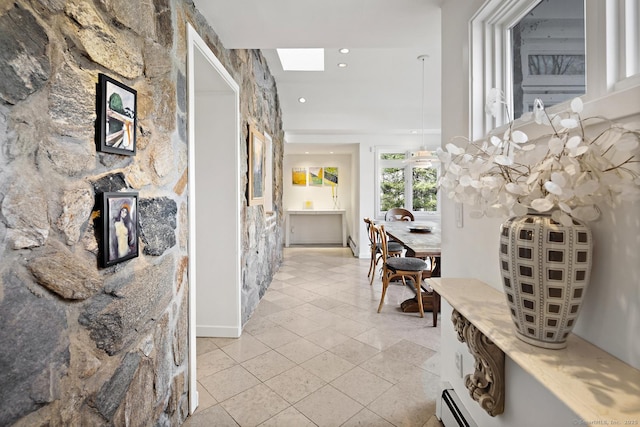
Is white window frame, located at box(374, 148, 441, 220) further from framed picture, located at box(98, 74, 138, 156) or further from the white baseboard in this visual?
framed picture, located at box(98, 74, 138, 156)

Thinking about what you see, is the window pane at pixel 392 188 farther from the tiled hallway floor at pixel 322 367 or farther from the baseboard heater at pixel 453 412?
the baseboard heater at pixel 453 412

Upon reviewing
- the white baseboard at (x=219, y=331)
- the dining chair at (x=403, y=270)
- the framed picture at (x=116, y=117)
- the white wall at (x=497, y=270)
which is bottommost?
the white baseboard at (x=219, y=331)

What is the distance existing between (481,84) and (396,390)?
1868 mm

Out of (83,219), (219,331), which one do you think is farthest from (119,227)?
(219,331)

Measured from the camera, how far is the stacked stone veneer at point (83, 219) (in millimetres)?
771

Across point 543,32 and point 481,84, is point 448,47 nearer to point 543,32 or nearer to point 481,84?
point 481,84

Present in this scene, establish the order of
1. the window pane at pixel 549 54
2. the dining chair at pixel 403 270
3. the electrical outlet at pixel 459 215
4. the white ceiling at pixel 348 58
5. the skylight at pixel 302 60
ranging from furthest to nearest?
the skylight at pixel 302 60 < the dining chair at pixel 403 270 < the white ceiling at pixel 348 58 < the electrical outlet at pixel 459 215 < the window pane at pixel 549 54

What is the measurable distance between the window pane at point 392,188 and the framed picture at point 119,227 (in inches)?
228

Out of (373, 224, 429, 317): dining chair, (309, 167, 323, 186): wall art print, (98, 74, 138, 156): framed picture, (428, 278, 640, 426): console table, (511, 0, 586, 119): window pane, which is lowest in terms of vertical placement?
(373, 224, 429, 317): dining chair

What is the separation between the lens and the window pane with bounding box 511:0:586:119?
0.99 m

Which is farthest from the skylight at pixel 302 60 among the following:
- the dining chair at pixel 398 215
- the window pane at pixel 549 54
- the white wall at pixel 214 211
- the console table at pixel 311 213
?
the console table at pixel 311 213

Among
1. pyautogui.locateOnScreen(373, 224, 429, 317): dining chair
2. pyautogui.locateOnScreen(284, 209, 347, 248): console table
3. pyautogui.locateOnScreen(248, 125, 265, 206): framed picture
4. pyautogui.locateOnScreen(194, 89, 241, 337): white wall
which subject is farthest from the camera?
pyautogui.locateOnScreen(284, 209, 347, 248): console table

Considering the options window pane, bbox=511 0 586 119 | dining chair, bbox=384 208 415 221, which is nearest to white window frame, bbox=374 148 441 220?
dining chair, bbox=384 208 415 221

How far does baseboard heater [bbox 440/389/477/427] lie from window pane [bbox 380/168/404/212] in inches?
202
